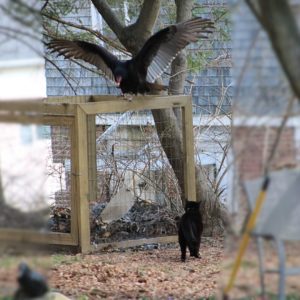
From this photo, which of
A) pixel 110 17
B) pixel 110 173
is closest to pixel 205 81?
pixel 110 173

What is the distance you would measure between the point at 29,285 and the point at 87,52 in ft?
20.3

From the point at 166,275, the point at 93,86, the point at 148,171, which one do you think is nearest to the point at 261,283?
the point at 166,275

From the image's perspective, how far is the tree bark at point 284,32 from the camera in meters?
3.75

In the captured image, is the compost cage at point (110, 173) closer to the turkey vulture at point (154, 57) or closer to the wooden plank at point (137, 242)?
the wooden plank at point (137, 242)

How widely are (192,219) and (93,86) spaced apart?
5.90 meters

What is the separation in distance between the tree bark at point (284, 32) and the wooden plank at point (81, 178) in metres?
5.91

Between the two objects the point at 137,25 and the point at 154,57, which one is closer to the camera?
the point at 154,57

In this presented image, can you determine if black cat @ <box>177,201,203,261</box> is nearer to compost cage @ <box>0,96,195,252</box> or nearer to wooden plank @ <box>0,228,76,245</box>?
compost cage @ <box>0,96,195,252</box>

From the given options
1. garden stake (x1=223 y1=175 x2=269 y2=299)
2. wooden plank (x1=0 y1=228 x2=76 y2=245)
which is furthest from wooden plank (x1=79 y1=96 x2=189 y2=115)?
garden stake (x1=223 y1=175 x2=269 y2=299)

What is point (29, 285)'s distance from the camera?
13.4ft

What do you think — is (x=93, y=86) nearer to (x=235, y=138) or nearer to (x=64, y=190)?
(x=64, y=190)

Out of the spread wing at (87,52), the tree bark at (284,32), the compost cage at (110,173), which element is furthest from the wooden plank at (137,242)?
the tree bark at (284,32)

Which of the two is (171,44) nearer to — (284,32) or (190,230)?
(190,230)

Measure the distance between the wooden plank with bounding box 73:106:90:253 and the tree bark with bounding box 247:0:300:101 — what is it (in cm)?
591
